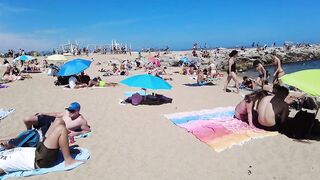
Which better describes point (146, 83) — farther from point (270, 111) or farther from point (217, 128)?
point (270, 111)

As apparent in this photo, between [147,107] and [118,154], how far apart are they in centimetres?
356

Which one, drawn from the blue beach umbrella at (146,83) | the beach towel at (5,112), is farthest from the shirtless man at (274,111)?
the beach towel at (5,112)

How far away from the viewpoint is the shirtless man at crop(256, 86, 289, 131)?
20.2 feet

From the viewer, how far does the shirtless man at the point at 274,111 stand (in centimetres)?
615

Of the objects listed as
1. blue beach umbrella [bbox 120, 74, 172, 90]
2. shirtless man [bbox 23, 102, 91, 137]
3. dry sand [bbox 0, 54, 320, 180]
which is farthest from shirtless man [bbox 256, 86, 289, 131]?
shirtless man [bbox 23, 102, 91, 137]

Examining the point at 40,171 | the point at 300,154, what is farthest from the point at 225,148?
the point at 40,171

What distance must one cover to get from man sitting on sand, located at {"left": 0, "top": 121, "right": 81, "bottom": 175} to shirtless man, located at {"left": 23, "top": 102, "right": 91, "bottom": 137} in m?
0.79

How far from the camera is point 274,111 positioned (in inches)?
248

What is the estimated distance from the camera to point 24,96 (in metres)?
10.9

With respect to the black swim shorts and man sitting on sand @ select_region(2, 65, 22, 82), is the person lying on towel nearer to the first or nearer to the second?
the black swim shorts

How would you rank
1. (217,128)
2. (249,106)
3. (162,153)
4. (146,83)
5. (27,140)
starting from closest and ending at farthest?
(27,140), (162,153), (217,128), (249,106), (146,83)

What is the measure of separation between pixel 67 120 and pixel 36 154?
1.64m

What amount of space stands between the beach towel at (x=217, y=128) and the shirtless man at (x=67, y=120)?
2.21 m

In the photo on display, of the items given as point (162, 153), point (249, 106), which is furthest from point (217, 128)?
point (162, 153)
